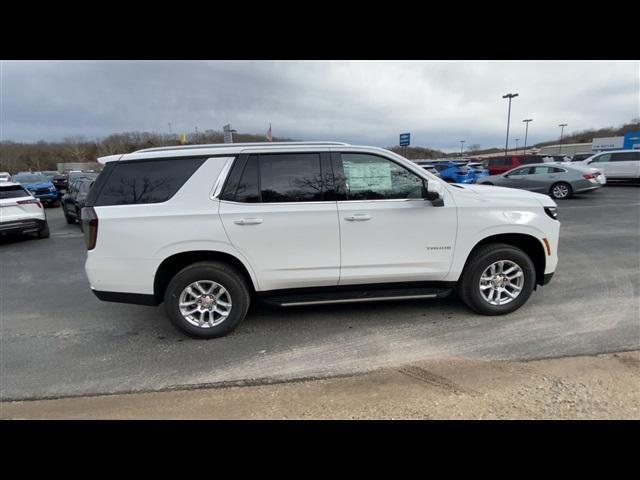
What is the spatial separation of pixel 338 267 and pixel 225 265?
1.20 meters

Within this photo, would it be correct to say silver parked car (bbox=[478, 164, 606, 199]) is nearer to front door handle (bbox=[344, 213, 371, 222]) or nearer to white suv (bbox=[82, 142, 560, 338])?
white suv (bbox=[82, 142, 560, 338])

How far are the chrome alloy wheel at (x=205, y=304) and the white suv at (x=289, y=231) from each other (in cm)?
1

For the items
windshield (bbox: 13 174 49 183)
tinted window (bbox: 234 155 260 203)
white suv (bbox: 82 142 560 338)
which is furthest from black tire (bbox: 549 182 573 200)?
windshield (bbox: 13 174 49 183)

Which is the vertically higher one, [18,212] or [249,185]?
[249,185]

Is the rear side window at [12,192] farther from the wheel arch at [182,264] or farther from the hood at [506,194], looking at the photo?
the hood at [506,194]

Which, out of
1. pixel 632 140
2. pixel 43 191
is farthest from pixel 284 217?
pixel 632 140

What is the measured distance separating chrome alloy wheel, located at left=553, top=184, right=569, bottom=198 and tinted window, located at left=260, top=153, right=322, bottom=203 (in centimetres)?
1425

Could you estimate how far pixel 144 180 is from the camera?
353 cm

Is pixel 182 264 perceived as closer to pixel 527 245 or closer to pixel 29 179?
pixel 527 245

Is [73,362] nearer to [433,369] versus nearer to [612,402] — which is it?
[433,369]

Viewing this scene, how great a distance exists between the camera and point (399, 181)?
379 cm

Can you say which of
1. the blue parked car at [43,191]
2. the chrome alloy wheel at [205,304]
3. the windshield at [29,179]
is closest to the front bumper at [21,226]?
the chrome alloy wheel at [205,304]

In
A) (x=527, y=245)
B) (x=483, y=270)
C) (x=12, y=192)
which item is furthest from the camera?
(x=12, y=192)

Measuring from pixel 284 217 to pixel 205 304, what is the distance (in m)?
1.25
